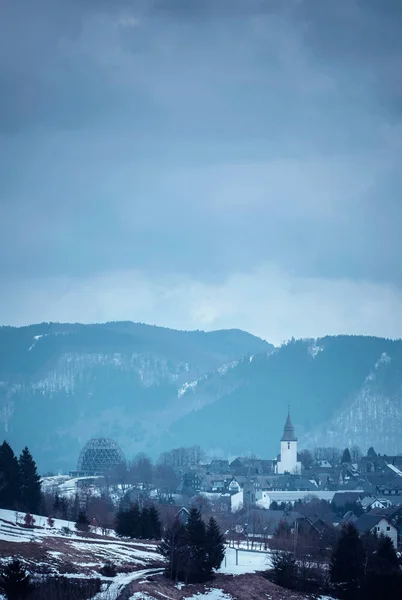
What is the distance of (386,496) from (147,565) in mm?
92420

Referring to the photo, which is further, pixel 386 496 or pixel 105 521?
pixel 386 496

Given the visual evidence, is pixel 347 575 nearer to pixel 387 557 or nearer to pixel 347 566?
pixel 347 566

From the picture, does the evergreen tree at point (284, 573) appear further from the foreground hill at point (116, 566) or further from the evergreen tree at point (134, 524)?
→ the evergreen tree at point (134, 524)

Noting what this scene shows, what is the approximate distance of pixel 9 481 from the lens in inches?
3691

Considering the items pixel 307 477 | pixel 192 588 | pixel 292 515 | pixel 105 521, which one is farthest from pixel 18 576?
pixel 307 477

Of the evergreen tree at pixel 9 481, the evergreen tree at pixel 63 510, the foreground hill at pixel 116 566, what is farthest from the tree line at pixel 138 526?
the evergreen tree at pixel 63 510

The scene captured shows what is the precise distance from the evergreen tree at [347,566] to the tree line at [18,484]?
28571mm

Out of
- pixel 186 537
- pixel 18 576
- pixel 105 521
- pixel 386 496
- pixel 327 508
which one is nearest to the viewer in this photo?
pixel 18 576

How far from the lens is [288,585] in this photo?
72438mm

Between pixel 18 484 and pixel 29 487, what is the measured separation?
4.88 ft

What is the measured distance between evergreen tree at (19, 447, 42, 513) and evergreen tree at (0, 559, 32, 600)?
40780mm

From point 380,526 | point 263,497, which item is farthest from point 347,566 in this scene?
point 263,497

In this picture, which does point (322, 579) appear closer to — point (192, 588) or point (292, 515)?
point (192, 588)

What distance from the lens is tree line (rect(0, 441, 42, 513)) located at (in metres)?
92.7
